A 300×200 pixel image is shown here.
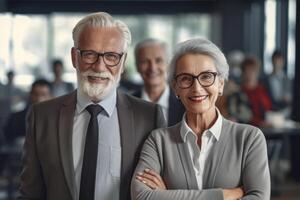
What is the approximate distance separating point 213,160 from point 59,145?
19.0 inches

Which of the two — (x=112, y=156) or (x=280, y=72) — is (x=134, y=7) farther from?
(x=112, y=156)

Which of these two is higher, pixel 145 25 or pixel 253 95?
pixel 145 25

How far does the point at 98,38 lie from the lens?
1.98m

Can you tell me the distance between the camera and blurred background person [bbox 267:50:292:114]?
26.2ft

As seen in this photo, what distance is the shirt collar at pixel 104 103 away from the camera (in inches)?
81.7

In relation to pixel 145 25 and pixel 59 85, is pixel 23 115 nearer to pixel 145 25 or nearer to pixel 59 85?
pixel 59 85

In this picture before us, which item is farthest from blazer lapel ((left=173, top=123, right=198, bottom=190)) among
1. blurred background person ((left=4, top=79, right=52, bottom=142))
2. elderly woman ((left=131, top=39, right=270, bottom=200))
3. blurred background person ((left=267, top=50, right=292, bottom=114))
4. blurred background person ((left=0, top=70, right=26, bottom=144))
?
blurred background person ((left=267, top=50, right=292, bottom=114))

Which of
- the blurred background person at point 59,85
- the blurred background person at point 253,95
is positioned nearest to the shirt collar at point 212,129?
the blurred background person at point 253,95

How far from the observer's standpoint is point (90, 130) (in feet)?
6.73

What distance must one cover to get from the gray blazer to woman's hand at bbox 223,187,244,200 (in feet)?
0.04

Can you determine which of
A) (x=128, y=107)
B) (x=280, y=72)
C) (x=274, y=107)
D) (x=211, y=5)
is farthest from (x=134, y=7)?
(x=128, y=107)

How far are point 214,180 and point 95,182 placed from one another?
37 cm

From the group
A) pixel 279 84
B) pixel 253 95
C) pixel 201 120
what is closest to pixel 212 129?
pixel 201 120

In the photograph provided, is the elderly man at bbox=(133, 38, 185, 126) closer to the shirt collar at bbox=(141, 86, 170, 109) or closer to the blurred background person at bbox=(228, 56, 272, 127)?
the shirt collar at bbox=(141, 86, 170, 109)
